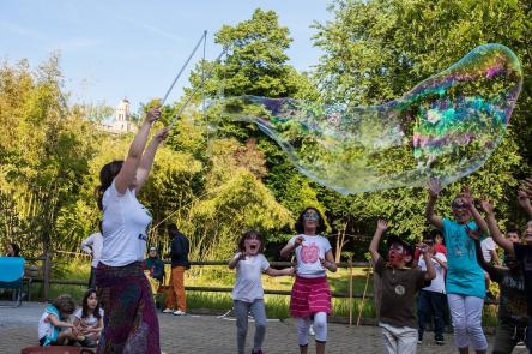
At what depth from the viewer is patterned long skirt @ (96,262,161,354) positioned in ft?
16.5

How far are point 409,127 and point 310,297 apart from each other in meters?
2.88

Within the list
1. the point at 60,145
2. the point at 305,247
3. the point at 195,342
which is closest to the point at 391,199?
the point at 60,145

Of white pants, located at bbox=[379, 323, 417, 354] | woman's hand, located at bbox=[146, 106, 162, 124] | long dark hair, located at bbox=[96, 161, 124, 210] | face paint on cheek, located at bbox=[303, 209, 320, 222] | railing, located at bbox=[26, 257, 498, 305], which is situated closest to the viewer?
woman's hand, located at bbox=[146, 106, 162, 124]

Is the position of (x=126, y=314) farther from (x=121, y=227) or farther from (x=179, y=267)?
(x=179, y=267)

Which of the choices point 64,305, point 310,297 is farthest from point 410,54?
point 64,305

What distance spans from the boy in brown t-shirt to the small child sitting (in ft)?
10.1

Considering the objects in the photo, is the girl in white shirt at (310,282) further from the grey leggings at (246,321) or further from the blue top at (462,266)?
the blue top at (462,266)

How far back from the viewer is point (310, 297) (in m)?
8.69

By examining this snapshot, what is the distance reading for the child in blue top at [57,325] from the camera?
27.2ft

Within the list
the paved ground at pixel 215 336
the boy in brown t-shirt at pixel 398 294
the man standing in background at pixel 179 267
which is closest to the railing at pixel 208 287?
the paved ground at pixel 215 336

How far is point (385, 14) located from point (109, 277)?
86.2 feet

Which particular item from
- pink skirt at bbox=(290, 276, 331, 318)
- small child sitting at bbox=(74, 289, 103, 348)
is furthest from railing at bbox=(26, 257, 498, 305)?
small child sitting at bbox=(74, 289, 103, 348)

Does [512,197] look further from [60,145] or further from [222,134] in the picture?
[222,134]

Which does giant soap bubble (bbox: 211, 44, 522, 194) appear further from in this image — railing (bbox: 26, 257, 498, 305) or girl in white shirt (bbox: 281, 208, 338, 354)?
railing (bbox: 26, 257, 498, 305)
